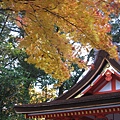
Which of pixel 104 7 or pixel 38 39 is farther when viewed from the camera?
pixel 38 39

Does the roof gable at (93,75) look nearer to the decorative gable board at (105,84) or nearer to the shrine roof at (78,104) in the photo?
the decorative gable board at (105,84)

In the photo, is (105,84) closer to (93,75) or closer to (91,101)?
(93,75)

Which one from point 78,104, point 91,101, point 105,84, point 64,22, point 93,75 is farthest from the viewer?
point 93,75

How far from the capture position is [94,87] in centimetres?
849

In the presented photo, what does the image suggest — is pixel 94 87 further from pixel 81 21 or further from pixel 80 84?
pixel 81 21

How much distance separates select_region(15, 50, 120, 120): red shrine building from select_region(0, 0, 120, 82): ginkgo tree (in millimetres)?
3119

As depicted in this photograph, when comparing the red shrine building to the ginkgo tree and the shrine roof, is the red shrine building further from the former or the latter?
the ginkgo tree

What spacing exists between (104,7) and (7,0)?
4.27 ft

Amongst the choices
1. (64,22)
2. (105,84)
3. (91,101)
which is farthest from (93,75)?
(64,22)

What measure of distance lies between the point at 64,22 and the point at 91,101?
12.1 ft

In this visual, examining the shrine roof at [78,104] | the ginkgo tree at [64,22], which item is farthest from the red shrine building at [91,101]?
the ginkgo tree at [64,22]

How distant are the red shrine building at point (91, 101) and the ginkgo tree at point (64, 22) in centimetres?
312

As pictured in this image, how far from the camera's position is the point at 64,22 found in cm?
384

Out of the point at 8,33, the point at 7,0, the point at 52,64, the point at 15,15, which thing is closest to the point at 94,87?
the point at 52,64
